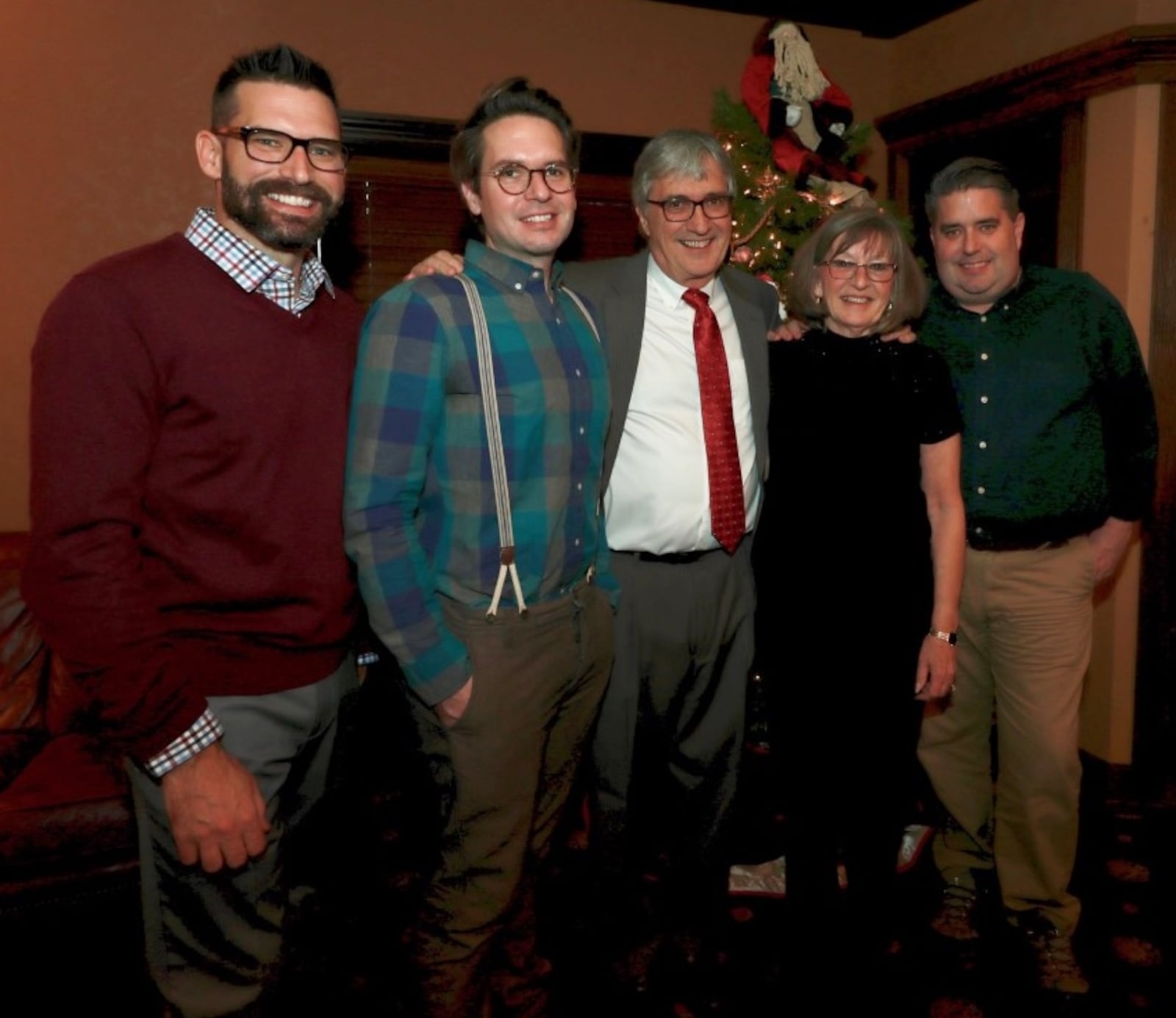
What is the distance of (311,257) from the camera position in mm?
1687

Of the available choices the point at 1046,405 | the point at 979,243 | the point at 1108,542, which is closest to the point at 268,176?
the point at 979,243

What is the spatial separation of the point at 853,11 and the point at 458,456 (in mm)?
3312

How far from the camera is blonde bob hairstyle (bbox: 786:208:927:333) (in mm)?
2014

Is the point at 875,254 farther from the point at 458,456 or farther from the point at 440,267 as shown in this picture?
the point at 458,456

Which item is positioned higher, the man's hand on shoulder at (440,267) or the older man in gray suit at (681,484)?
the man's hand on shoulder at (440,267)

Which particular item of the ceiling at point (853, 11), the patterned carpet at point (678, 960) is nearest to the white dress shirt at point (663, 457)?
the patterned carpet at point (678, 960)

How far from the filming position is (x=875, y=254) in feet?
6.57

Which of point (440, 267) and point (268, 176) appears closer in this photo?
point (268, 176)

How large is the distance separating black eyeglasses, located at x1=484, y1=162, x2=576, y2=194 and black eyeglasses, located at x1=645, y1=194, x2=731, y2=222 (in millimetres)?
413

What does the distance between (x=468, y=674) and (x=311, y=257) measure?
0.85m

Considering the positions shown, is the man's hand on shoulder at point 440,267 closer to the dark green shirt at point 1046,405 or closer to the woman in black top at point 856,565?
the woman in black top at point 856,565

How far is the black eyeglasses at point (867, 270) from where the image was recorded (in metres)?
2.00

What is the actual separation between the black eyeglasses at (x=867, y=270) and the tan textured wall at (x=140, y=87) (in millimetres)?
1970

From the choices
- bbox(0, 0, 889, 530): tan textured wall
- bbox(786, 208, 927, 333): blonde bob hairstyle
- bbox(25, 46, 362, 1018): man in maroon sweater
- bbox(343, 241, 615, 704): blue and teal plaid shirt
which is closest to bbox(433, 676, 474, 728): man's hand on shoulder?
bbox(343, 241, 615, 704): blue and teal plaid shirt
